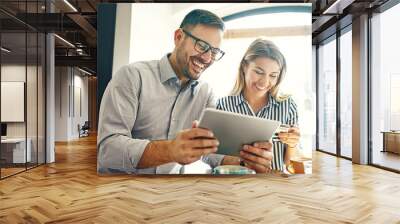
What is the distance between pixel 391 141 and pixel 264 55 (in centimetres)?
325

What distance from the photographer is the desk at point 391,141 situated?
24.4 ft

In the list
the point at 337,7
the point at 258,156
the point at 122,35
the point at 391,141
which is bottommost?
the point at 258,156

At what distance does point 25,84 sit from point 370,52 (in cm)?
700

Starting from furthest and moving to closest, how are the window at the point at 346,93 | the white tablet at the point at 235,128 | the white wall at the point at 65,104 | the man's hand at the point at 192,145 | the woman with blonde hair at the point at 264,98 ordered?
the white wall at the point at 65,104 → the window at the point at 346,93 → the woman with blonde hair at the point at 264,98 → the man's hand at the point at 192,145 → the white tablet at the point at 235,128

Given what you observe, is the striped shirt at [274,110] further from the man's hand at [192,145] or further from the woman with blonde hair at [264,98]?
the man's hand at [192,145]

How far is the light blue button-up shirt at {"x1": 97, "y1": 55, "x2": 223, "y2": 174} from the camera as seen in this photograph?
6258 mm

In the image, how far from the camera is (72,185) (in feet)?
19.4

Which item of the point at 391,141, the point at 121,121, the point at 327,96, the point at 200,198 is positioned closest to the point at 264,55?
the point at 121,121

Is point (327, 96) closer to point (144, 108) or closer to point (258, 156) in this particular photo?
point (258, 156)

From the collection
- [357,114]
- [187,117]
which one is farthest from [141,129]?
[357,114]

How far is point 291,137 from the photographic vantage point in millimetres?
6609

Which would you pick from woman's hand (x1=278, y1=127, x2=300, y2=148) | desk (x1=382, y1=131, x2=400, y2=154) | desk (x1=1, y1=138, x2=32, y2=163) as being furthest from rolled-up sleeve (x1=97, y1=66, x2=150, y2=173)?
desk (x1=382, y1=131, x2=400, y2=154)

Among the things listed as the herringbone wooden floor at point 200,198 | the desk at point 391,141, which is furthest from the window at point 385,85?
the herringbone wooden floor at point 200,198

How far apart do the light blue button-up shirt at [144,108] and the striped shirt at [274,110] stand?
288 mm
